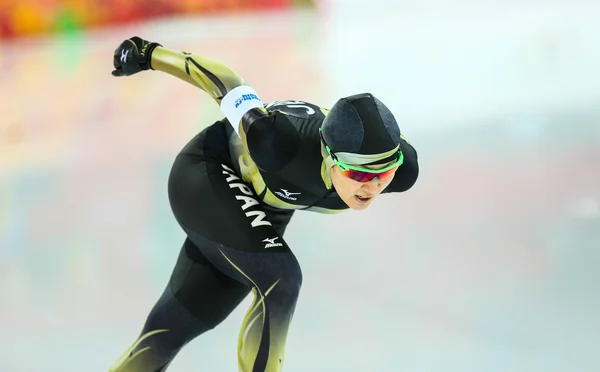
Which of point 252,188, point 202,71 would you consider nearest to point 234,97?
point 202,71

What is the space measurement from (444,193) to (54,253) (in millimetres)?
2249

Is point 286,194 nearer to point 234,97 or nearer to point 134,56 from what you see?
point 234,97

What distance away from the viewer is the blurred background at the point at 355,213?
128 inches

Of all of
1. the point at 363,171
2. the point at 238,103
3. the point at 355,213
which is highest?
the point at 238,103

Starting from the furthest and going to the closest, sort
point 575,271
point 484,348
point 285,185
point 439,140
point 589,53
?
point 589,53
point 439,140
point 575,271
point 484,348
point 285,185

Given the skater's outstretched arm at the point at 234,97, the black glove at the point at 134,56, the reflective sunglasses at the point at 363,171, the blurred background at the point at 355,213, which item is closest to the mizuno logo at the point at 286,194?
the skater's outstretched arm at the point at 234,97

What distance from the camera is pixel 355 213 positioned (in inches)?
163

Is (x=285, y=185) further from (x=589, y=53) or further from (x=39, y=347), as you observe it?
(x=589, y=53)

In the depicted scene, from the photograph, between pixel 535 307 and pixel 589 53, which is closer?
pixel 535 307

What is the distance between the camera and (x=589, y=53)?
6113 mm

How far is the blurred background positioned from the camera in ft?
10.7

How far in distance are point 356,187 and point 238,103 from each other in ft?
1.62

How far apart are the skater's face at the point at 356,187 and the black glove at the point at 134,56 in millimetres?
851

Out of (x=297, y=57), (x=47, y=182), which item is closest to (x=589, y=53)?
(x=297, y=57)
